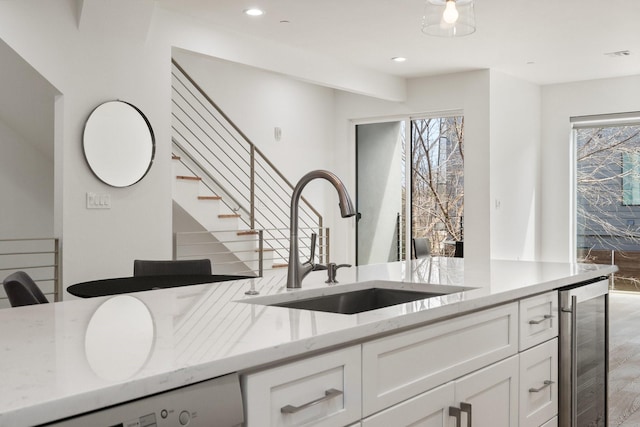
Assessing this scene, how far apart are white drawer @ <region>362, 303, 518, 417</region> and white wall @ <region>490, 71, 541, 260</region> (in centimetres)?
548

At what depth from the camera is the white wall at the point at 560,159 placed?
8.10m

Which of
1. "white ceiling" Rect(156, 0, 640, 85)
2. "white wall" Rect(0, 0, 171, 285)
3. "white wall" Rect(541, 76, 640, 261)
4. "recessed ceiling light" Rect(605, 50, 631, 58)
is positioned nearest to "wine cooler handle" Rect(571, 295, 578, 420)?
"white ceiling" Rect(156, 0, 640, 85)

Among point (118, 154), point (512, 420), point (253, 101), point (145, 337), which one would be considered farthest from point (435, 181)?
point (145, 337)

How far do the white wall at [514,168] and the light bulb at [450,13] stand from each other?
14.6 feet

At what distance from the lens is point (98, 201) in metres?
4.46

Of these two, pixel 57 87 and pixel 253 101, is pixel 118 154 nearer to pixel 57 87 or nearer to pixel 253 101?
pixel 57 87

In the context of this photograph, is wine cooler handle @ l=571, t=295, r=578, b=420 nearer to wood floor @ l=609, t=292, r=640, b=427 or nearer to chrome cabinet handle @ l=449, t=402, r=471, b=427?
chrome cabinet handle @ l=449, t=402, r=471, b=427

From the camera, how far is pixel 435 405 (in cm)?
166

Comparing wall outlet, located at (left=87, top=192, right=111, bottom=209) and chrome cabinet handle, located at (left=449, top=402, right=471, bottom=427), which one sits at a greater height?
wall outlet, located at (left=87, top=192, right=111, bottom=209)

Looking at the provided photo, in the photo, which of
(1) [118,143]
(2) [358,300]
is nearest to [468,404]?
(2) [358,300]

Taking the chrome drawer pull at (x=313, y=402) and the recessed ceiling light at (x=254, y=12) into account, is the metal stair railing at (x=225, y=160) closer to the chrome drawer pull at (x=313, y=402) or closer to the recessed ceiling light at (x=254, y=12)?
the recessed ceiling light at (x=254, y=12)

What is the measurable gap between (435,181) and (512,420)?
20.0 ft

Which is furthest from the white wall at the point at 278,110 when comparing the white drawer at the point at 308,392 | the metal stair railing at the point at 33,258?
the white drawer at the point at 308,392

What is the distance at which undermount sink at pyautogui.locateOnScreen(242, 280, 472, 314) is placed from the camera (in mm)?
1972
